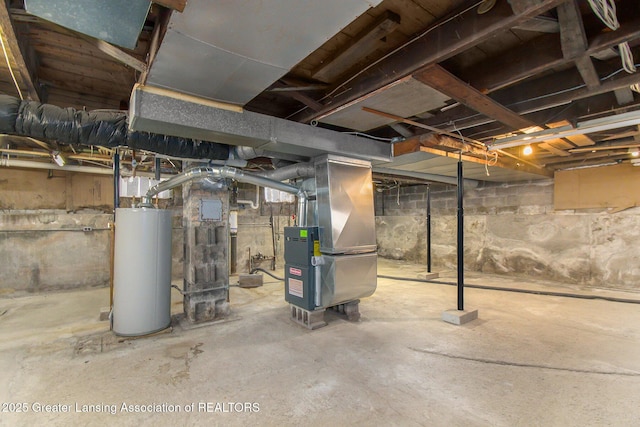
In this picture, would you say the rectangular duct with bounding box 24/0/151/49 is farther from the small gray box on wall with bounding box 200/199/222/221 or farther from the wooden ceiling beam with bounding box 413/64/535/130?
the small gray box on wall with bounding box 200/199/222/221

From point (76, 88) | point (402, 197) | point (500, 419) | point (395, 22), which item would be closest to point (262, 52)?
point (395, 22)

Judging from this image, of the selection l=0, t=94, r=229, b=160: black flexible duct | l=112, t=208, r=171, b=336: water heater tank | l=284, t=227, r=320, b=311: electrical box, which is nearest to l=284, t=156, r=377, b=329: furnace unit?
l=284, t=227, r=320, b=311: electrical box

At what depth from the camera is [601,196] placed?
472cm

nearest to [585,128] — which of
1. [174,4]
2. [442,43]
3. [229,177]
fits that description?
[442,43]

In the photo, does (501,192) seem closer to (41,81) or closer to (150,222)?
(150,222)

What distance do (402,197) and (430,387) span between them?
623 centimetres

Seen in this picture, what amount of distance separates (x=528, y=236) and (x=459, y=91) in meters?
4.71

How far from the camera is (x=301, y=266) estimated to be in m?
3.24

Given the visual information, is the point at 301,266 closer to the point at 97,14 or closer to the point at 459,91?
the point at 459,91

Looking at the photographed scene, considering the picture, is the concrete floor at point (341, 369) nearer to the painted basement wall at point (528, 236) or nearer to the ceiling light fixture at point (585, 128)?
the painted basement wall at point (528, 236)

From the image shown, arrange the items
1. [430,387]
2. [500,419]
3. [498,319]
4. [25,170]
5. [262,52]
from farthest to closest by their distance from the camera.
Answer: [25,170], [498,319], [430,387], [500,419], [262,52]

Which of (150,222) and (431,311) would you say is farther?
(431,311)

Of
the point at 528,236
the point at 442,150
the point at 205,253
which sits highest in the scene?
the point at 442,150

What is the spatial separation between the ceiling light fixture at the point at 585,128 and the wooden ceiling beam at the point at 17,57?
389 centimetres
